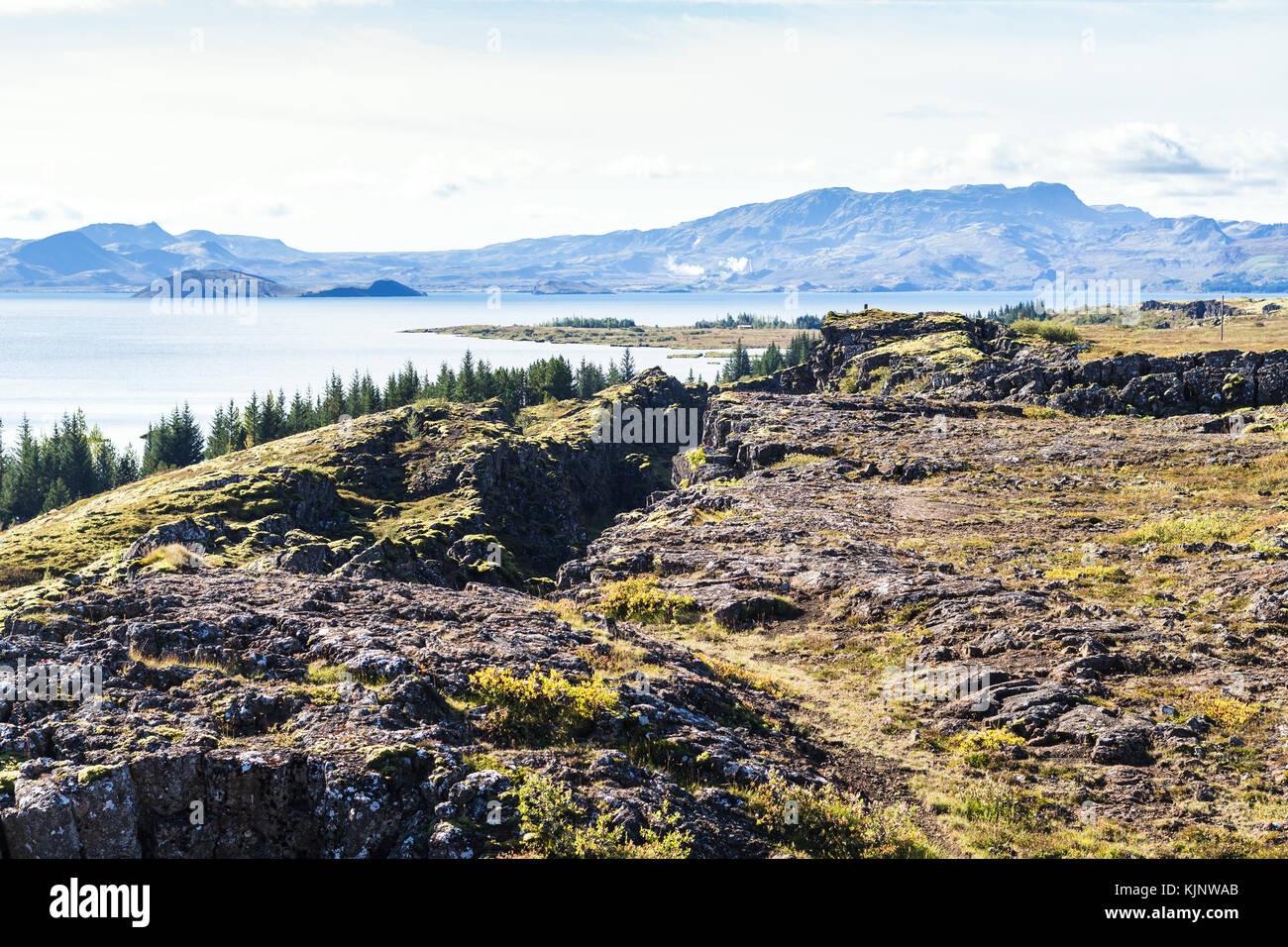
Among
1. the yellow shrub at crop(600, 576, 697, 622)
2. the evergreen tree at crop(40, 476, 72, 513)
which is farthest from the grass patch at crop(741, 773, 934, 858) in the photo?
the evergreen tree at crop(40, 476, 72, 513)

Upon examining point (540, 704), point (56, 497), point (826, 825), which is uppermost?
point (540, 704)

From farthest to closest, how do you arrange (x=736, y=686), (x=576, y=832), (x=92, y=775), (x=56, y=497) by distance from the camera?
(x=56, y=497) < (x=736, y=686) < (x=576, y=832) < (x=92, y=775)

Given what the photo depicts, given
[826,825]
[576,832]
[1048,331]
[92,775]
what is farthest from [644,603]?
[1048,331]

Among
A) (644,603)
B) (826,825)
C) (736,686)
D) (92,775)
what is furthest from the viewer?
(644,603)

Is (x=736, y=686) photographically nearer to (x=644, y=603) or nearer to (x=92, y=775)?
(x=644, y=603)

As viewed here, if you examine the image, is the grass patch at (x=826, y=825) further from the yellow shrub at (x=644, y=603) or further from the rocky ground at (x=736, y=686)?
the yellow shrub at (x=644, y=603)

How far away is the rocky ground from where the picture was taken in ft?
57.2

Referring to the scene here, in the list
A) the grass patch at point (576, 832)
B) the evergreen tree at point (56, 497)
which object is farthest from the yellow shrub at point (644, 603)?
the evergreen tree at point (56, 497)

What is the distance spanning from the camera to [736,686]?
1182 inches

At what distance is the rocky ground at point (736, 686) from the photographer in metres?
17.4

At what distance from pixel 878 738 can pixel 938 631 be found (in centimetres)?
963

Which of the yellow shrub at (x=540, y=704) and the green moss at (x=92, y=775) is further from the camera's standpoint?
the yellow shrub at (x=540, y=704)

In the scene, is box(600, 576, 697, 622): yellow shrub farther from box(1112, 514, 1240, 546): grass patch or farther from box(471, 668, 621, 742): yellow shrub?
box(1112, 514, 1240, 546): grass patch
